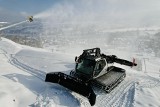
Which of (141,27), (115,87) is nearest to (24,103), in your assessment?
(115,87)

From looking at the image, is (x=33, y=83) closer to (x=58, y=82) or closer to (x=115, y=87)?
(x=58, y=82)

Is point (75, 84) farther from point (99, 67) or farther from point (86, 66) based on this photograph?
point (99, 67)

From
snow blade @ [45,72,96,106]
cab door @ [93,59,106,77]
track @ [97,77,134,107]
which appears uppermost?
cab door @ [93,59,106,77]

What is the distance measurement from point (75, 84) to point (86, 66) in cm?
188

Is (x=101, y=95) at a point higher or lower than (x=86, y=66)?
lower

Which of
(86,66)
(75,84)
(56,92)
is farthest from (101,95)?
(56,92)

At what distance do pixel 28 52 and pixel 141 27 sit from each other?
103 metres

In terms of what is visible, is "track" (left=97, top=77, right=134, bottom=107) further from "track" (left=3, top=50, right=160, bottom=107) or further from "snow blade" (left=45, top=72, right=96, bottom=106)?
"snow blade" (left=45, top=72, right=96, bottom=106)

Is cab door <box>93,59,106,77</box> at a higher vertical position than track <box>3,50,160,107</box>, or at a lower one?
higher

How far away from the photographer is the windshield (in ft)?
45.0

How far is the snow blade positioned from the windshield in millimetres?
1238

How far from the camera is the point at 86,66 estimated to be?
13.9 meters

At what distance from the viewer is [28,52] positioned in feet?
81.2

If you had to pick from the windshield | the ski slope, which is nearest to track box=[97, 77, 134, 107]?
the ski slope
